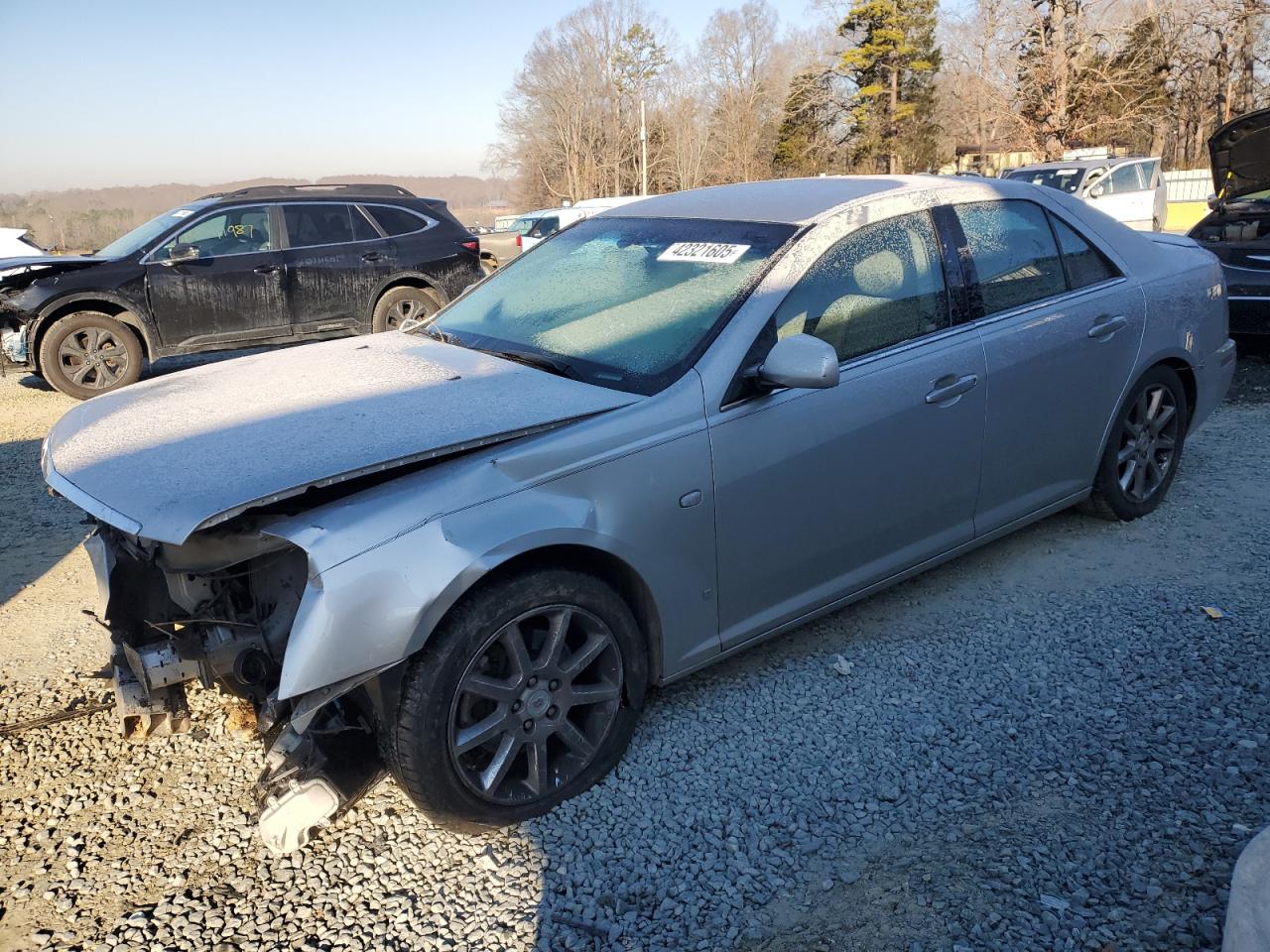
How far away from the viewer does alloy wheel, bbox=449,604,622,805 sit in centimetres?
270

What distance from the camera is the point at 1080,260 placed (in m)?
4.30

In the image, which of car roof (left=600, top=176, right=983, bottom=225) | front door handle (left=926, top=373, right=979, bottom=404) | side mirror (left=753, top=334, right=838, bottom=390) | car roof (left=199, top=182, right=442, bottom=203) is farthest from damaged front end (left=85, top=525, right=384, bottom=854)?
car roof (left=199, top=182, right=442, bottom=203)

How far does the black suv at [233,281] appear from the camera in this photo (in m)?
8.98

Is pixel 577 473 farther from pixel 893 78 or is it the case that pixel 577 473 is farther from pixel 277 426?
pixel 893 78

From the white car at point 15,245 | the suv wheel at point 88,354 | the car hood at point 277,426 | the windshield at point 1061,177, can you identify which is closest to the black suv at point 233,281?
the suv wheel at point 88,354

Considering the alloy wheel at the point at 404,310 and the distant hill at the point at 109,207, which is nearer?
the alloy wheel at the point at 404,310

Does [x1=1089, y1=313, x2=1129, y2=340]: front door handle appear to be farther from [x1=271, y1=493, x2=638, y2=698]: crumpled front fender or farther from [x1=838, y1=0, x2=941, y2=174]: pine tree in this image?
[x1=838, y1=0, x2=941, y2=174]: pine tree

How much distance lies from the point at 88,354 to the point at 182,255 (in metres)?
1.26

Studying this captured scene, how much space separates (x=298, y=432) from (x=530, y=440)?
66 centimetres

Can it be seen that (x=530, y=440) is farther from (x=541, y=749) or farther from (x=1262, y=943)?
(x=1262, y=943)

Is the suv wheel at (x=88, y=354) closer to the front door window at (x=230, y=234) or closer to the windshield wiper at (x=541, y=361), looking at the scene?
the front door window at (x=230, y=234)

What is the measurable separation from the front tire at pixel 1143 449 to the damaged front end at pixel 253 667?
11.7 ft

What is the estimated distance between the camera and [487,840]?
278cm

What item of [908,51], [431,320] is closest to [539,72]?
[908,51]
